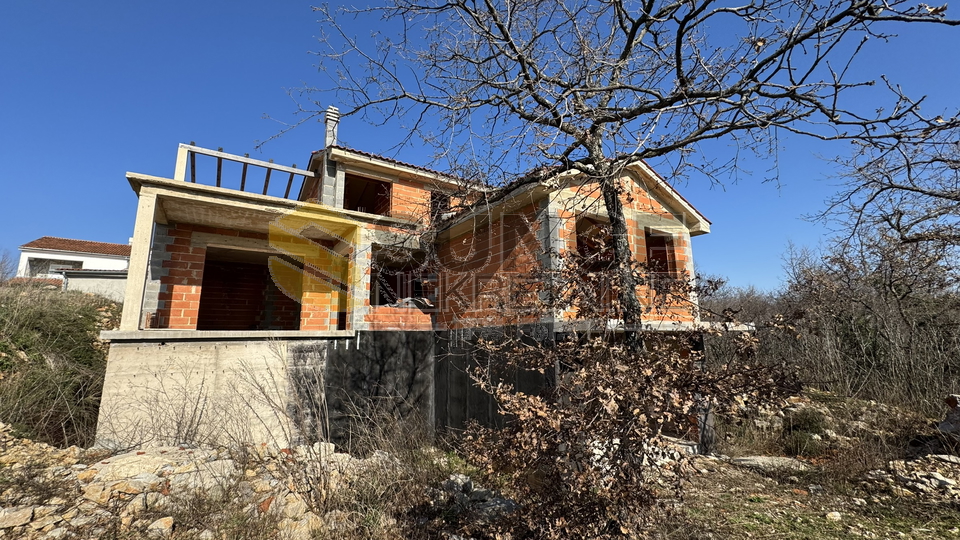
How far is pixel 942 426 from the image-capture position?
234 inches

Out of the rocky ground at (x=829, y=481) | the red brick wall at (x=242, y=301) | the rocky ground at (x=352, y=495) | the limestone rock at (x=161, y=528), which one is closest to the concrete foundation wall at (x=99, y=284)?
the red brick wall at (x=242, y=301)

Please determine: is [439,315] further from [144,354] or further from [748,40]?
[748,40]

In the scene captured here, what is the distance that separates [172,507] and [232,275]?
992 cm

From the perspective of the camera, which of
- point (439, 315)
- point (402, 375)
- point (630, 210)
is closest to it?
point (630, 210)

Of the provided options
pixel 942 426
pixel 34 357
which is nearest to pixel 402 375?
pixel 34 357

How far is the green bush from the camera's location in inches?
236

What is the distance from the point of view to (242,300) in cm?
1216

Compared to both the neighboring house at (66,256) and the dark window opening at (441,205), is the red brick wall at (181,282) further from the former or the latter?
the neighboring house at (66,256)

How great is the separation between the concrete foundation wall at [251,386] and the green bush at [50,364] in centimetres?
96

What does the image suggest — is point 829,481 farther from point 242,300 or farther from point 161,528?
point 242,300

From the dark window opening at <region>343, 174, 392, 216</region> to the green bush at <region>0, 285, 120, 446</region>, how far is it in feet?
22.1

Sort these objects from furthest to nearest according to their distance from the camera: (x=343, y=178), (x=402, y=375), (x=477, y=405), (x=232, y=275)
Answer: (x=232, y=275)
(x=343, y=178)
(x=402, y=375)
(x=477, y=405)

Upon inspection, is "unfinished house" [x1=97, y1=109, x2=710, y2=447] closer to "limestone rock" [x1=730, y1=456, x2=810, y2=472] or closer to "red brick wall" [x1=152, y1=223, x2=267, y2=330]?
"red brick wall" [x1=152, y1=223, x2=267, y2=330]
